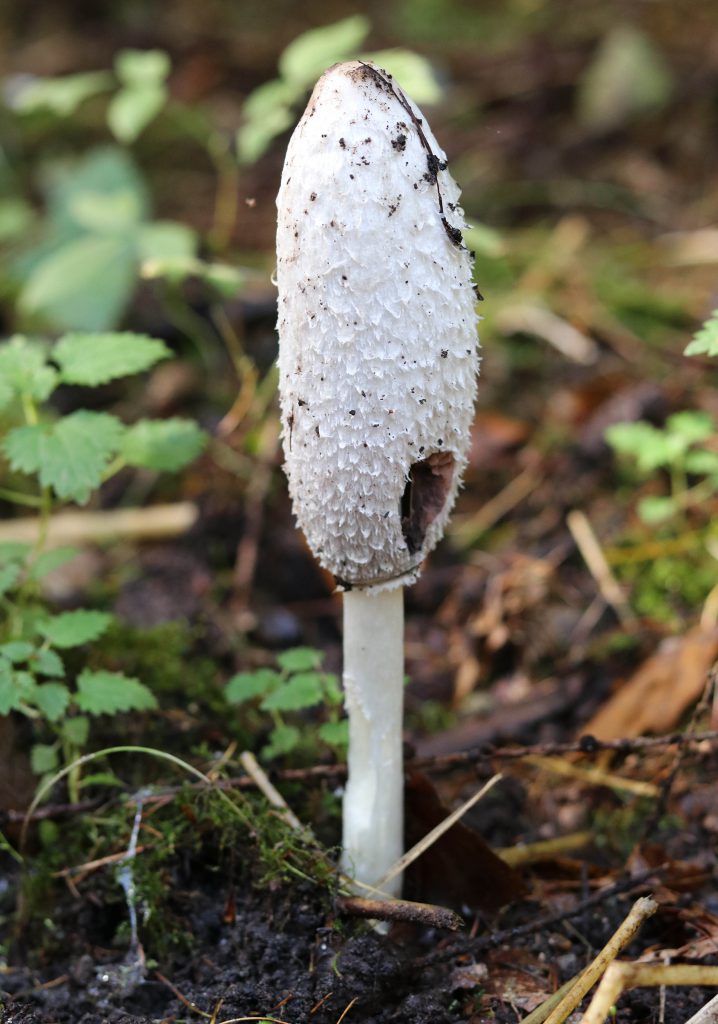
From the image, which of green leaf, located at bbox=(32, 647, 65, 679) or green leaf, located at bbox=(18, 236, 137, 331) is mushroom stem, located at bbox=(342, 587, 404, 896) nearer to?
green leaf, located at bbox=(32, 647, 65, 679)

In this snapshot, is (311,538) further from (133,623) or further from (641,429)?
(641,429)

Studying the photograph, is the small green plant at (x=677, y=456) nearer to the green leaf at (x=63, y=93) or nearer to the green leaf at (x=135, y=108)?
the green leaf at (x=135, y=108)

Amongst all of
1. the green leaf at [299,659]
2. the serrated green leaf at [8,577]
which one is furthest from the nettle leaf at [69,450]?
the green leaf at [299,659]

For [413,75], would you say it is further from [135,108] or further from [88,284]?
[88,284]

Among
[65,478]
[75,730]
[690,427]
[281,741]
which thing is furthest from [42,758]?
[690,427]

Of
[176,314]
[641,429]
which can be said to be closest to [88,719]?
[641,429]

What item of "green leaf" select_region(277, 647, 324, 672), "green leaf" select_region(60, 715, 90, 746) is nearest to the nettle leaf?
"green leaf" select_region(60, 715, 90, 746)
